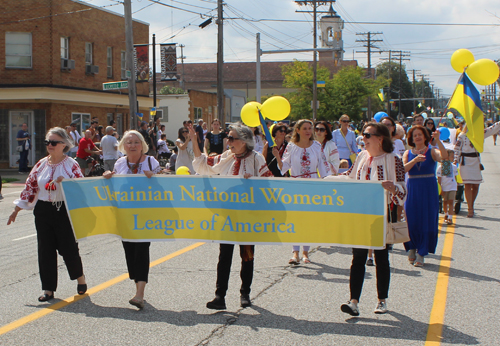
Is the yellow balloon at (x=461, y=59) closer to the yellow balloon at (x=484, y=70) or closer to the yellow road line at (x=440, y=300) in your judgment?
the yellow balloon at (x=484, y=70)

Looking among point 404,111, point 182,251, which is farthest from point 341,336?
point 404,111

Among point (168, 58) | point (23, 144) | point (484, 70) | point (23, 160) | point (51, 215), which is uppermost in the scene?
A: point (168, 58)

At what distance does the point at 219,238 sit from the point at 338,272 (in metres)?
2.08

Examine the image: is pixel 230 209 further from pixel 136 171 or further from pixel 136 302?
pixel 136 302

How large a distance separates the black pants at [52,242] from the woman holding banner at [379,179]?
8.92 ft

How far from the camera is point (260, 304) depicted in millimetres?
5719

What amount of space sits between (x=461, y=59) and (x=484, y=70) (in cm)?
33

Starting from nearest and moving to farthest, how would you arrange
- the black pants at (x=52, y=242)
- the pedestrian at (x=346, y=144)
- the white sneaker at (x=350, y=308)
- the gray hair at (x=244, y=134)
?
the white sneaker at (x=350, y=308) → the gray hair at (x=244, y=134) → the black pants at (x=52, y=242) → the pedestrian at (x=346, y=144)

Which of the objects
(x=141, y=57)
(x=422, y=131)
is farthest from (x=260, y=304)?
(x=141, y=57)

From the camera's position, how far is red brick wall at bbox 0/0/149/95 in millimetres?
26359

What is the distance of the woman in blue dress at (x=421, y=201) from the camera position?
7.59 metres

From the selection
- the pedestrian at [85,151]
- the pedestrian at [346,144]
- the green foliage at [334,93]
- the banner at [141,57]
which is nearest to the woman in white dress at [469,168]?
the pedestrian at [346,144]

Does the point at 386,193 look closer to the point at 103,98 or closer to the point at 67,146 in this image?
the point at 67,146

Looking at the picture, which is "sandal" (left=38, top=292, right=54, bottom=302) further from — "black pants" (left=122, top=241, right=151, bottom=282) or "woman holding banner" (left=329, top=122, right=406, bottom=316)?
"woman holding banner" (left=329, top=122, right=406, bottom=316)
